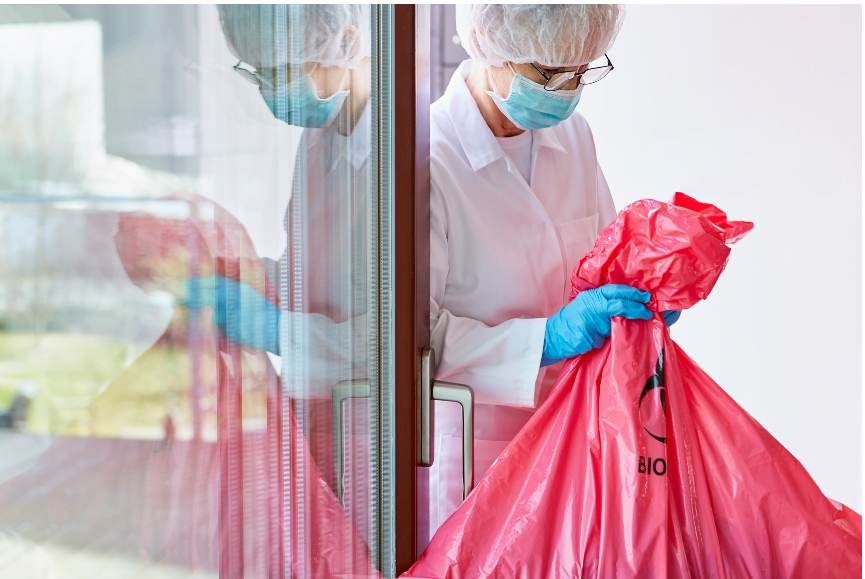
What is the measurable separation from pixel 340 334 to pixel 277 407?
0.15 m

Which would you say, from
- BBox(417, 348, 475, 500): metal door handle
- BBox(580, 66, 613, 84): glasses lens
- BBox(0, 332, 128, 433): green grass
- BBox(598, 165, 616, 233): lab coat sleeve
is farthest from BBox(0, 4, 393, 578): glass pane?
BBox(598, 165, 616, 233): lab coat sleeve

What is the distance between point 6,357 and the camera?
393 millimetres

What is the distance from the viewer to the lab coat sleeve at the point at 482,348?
3.20 feet

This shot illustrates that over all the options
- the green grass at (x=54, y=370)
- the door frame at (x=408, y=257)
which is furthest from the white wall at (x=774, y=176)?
the green grass at (x=54, y=370)

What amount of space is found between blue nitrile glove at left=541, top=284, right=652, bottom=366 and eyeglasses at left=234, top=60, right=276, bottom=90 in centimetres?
56

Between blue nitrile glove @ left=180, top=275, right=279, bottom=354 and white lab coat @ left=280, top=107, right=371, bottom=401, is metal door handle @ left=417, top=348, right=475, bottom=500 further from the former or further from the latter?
blue nitrile glove @ left=180, top=275, right=279, bottom=354

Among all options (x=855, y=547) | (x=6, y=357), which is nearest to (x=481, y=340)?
(x=855, y=547)

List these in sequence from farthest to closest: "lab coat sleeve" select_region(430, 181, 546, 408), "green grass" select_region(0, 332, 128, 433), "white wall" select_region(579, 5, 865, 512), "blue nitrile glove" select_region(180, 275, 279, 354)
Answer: "white wall" select_region(579, 5, 865, 512), "lab coat sleeve" select_region(430, 181, 546, 408), "blue nitrile glove" select_region(180, 275, 279, 354), "green grass" select_region(0, 332, 128, 433)

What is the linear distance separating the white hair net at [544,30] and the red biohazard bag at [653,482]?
1.08ft

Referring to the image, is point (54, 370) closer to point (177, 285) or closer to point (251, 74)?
point (177, 285)

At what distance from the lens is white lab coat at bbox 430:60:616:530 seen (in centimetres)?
99

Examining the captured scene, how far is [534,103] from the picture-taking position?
41.5 inches

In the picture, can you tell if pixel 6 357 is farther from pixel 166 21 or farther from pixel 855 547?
pixel 855 547

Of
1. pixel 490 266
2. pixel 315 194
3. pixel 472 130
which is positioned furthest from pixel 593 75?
pixel 315 194
